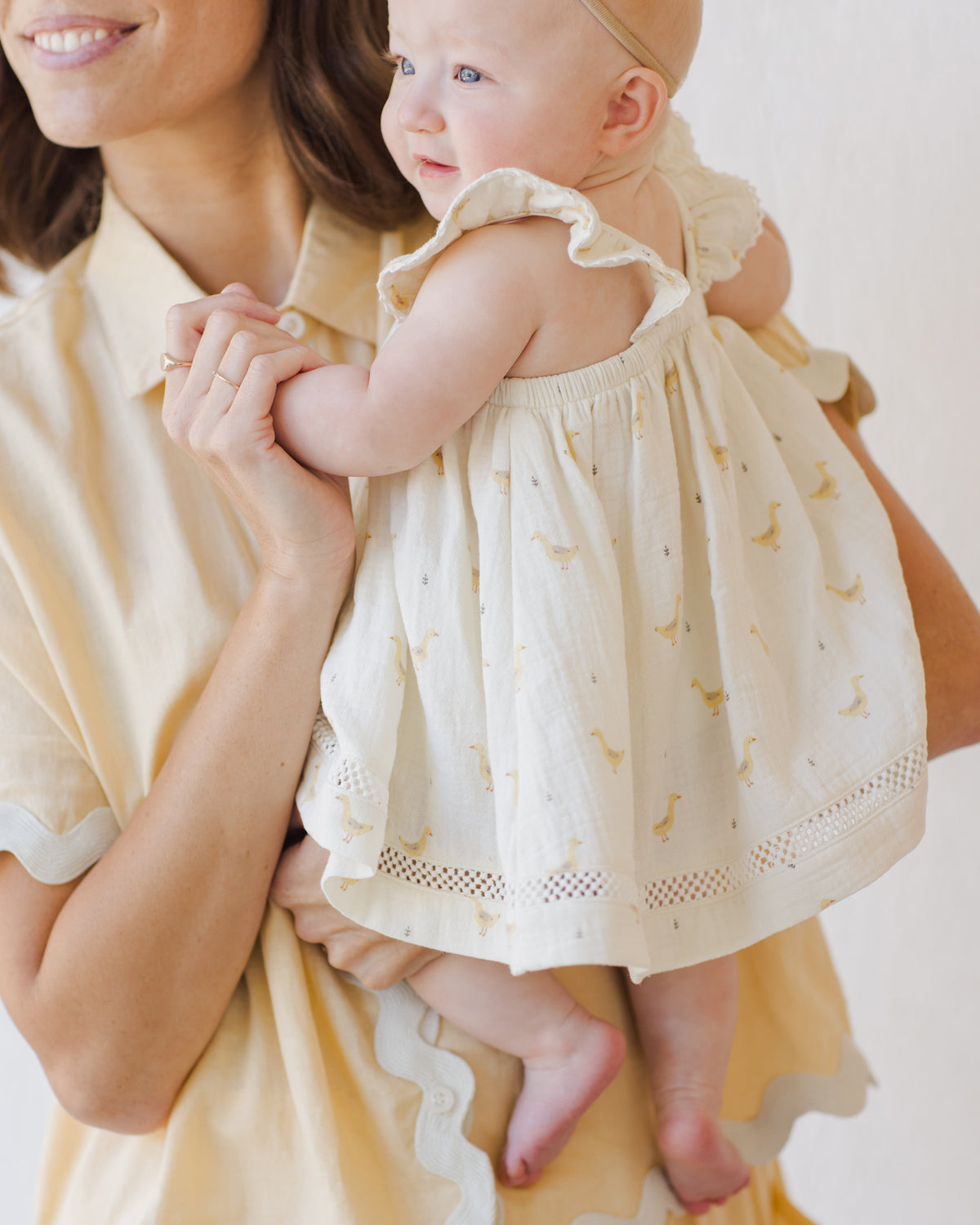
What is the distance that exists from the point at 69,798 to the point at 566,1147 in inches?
19.4

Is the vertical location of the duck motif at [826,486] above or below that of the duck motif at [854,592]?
above

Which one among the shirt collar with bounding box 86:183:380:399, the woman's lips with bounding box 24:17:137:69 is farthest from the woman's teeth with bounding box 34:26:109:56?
the shirt collar with bounding box 86:183:380:399

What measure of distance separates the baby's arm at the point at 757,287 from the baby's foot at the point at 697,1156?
0.67 m

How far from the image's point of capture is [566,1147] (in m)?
1.00

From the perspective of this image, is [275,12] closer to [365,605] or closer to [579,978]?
[365,605]

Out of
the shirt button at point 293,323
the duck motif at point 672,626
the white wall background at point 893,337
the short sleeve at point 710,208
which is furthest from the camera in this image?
the white wall background at point 893,337

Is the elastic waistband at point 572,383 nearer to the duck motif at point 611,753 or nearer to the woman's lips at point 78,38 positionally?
the duck motif at point 611,753

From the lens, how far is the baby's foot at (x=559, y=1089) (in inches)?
36.7

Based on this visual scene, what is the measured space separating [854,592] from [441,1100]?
1.65ft

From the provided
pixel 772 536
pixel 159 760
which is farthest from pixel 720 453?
pixel 159 760

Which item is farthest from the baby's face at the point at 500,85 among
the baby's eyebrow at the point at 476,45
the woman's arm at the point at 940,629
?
the woman's arm at the point at 940,629

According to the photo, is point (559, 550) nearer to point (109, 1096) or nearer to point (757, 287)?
point (757, 287)

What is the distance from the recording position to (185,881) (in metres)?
0.90

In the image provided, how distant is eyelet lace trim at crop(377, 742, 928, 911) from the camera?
2.78ft
